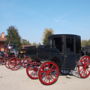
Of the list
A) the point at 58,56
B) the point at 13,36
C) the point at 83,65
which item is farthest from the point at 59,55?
the point at 13,36

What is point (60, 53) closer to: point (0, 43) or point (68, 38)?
point (68, 38)

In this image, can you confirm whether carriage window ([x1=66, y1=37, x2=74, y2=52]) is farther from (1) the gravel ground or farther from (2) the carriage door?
(1) the gravel ground

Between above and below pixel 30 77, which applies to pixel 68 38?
above

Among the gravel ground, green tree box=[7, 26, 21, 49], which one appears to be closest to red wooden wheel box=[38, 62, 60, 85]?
the gravel ground

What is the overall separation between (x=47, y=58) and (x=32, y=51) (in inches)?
30.8

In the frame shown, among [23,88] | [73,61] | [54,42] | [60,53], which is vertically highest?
[54,42]

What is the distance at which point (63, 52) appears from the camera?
5.32m

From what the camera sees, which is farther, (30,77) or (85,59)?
(85,59)

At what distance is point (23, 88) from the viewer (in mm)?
4359

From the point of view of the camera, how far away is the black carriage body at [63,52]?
527 centimetres

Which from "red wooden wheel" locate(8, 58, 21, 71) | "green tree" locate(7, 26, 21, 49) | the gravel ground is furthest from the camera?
"green tree" locate(7, 26, 21, 49)

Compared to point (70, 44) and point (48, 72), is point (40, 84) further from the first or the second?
point (70, 44)

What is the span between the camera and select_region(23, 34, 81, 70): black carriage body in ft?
17.3

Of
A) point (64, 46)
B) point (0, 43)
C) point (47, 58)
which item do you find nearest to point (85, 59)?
point (64, 46)
